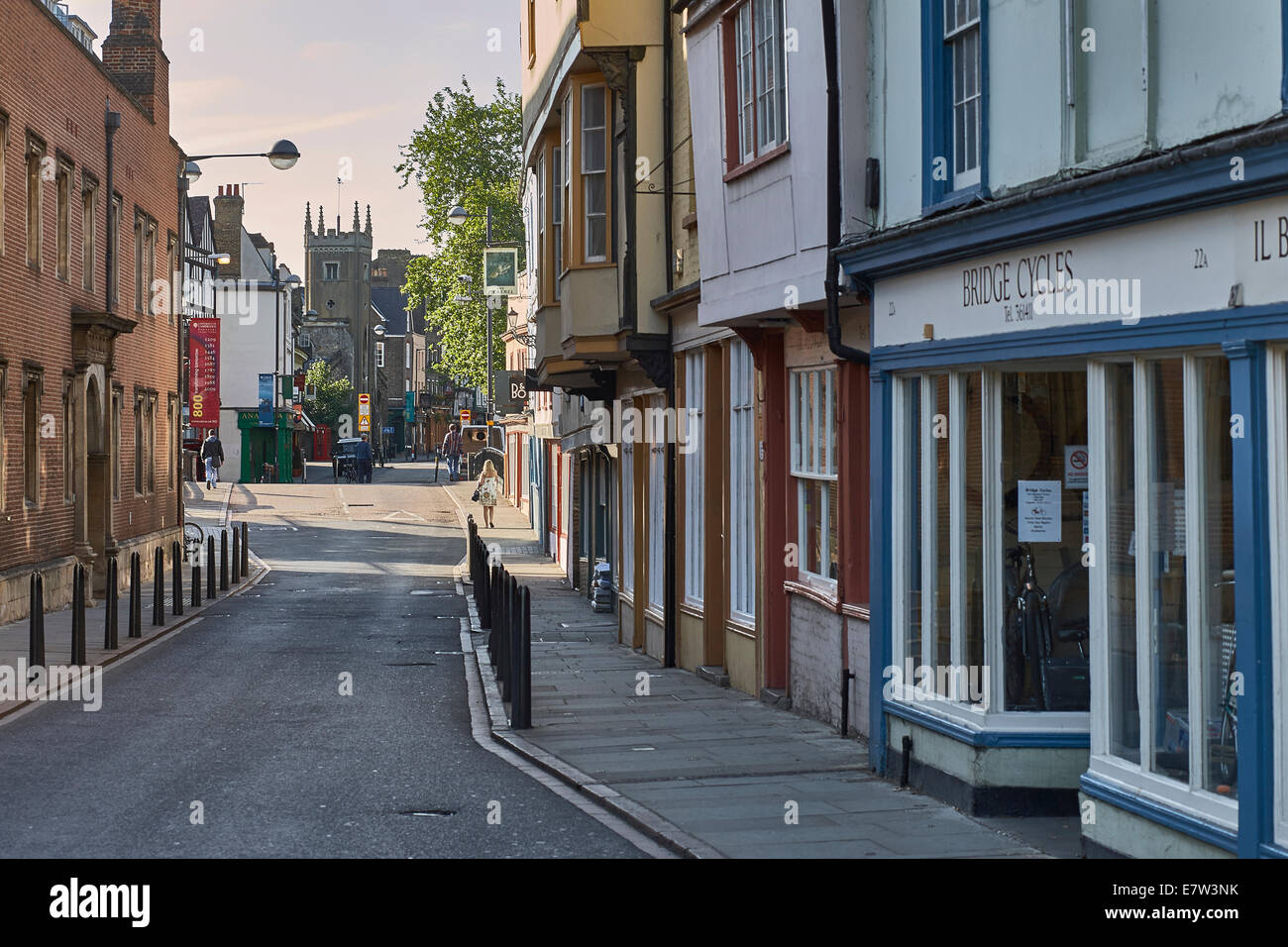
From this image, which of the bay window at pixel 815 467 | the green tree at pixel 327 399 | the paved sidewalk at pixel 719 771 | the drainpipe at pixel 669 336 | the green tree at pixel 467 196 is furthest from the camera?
the green tree at pixel 327 399

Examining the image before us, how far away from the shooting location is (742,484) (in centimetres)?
1596

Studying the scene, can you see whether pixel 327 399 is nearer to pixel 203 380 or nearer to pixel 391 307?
pixel 391 307

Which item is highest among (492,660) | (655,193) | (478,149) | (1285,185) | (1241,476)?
(478,149)

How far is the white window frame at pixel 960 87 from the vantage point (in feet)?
31.7

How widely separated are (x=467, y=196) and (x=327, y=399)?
1796 inches

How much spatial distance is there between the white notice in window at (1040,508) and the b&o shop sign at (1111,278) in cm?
108

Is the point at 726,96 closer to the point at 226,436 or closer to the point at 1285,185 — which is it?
the point at 1285,185

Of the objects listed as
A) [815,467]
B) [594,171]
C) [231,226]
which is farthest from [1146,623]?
[231,226]

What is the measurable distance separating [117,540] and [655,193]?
16.8 metres

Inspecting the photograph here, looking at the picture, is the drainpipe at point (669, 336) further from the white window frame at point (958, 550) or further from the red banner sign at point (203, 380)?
the red banner sign at point (203, 380)

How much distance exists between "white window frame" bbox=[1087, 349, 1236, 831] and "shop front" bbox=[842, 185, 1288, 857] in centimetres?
1

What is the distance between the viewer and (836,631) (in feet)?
41.9

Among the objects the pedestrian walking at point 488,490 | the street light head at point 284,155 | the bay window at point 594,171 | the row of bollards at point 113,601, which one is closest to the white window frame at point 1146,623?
the row of bollards at point 113,601

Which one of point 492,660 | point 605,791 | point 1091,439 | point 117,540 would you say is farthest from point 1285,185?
point 117,540
